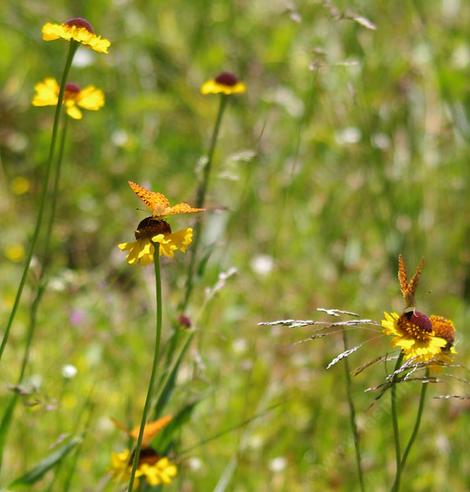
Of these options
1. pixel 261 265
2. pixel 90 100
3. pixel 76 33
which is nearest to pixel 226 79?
pixel 90 100

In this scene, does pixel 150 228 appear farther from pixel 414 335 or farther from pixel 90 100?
pixel 90 100

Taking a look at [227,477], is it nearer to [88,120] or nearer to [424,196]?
[424,196]

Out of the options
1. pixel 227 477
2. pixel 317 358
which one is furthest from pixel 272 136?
pixel 227 477

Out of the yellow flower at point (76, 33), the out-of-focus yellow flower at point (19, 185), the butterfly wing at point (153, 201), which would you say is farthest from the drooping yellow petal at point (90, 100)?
the out-of-focus yellow flower at point (19, 185)

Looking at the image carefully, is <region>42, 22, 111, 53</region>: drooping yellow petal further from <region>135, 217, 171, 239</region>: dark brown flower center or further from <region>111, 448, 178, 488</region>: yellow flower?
<region>111, 448, 178, 488</region>: yellow flower

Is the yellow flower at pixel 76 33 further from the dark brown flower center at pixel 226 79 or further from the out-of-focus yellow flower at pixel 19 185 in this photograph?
the out-of-focus yellow flower at pixel 19 185
